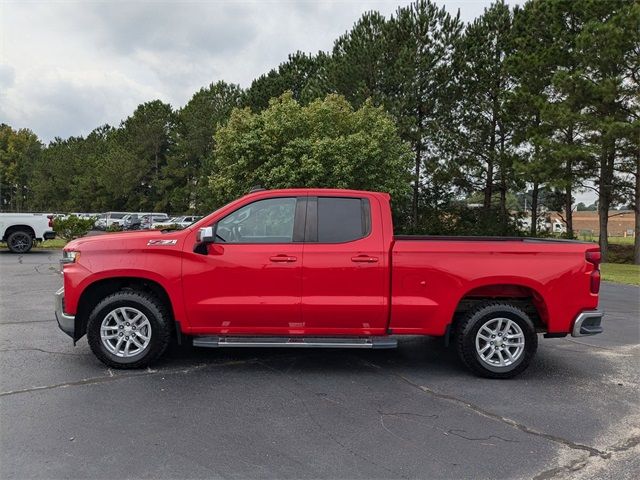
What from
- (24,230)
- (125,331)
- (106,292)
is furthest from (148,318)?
(24,230)

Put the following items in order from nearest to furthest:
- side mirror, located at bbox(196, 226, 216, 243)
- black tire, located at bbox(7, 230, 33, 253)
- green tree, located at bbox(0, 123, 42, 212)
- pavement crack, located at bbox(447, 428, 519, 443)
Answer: pavement crack, located at bbox(447, 428, 519, 443), side mirror, located at bbox(196, 226, 216, 243), black tire, located at bbox(7, 230, 33, 253), green tree, located at bbox(0, 123, 42, 212)

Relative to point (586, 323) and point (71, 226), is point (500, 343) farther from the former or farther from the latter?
point (71, 226)

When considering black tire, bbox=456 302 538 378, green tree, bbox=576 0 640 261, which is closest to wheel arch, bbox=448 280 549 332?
black tire, bbox=456 302 538 378

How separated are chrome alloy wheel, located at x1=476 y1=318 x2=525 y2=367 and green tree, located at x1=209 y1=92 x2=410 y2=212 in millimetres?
19876

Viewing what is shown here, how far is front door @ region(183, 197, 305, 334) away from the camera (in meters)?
5.00

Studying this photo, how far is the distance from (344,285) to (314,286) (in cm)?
30

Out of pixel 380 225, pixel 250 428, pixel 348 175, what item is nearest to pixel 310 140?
pixel 348 175

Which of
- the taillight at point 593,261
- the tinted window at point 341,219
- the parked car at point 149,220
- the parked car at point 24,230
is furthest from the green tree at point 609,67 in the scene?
the parked car at point 149,220

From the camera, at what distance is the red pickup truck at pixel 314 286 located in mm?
5012

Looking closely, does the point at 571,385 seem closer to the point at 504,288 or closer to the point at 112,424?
the point at 504,288

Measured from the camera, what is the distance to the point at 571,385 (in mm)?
5082

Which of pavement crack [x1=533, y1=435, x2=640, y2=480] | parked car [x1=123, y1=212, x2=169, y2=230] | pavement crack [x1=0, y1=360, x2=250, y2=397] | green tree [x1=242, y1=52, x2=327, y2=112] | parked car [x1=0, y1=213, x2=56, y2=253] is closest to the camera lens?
pavement crack [x1=533, y1=435, x2=640, y2=480]

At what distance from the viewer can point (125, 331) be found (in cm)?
514

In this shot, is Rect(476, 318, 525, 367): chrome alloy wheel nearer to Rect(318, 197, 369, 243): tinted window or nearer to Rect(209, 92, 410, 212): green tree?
Rect(318, 197, 369, 243): tinted window
